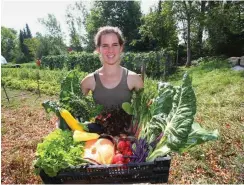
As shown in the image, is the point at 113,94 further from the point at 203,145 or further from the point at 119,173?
the point at 203,145

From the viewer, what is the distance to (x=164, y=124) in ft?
6.31

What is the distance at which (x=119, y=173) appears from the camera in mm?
1819

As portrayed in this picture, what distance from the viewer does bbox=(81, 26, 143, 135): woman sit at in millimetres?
2777

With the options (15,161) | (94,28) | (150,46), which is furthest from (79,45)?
(15,161)

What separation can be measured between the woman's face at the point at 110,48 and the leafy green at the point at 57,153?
1.01 metres

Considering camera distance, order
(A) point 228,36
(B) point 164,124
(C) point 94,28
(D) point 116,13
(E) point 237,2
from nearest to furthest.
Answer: (B) point 164,124 < (E) point 237,2 < (A) point 228,36 < (D) point 116,13 < (C) point 94,28

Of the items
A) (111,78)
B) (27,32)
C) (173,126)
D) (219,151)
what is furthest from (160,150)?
(27,32)

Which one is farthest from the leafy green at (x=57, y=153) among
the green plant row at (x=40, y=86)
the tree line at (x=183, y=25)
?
the tree line at (x=183, y=25)

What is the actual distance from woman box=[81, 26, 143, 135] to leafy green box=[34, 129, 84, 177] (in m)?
0.76

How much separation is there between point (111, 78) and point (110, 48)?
1.10ft

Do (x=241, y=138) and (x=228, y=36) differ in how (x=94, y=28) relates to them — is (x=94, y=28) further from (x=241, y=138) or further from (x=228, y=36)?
(x=241, y=138)

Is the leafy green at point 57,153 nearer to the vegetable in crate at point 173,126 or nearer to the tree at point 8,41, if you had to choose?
the vegetable in crate at point 173,126

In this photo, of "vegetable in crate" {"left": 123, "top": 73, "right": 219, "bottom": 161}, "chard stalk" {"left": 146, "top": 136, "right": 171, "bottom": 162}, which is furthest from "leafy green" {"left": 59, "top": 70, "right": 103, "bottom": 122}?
"chard stalk" {"left": 146, "top": 136, "right": 171, "bottom": 162}

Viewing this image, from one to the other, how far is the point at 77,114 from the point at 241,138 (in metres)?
3.42
